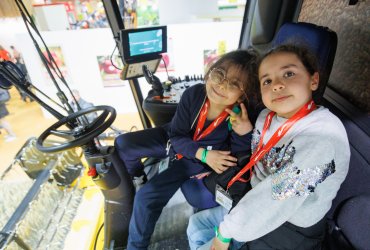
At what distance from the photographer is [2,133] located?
3104 millimetres

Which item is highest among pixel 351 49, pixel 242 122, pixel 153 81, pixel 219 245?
pixel 351 49

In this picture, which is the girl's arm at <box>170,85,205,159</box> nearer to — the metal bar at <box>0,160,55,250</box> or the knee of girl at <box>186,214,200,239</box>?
the knee of girl at <box>186,214,200,239</box>

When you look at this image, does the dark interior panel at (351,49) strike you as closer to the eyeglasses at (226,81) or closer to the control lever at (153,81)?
the eyeglasses at (226,81)

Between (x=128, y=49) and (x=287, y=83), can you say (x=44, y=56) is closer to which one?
(x=128, y=49)

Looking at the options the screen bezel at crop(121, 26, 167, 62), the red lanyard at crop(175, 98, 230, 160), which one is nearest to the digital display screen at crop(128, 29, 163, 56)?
the screen bezel at crop(121, 26, 167, 62)

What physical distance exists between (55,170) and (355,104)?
190 centimetres

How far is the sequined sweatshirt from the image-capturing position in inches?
25.8

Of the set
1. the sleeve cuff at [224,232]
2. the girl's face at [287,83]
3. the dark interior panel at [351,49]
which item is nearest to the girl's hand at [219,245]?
the sleeve cuff at [224,232]

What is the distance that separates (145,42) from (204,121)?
2.62ft

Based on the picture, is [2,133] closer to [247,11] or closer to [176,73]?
[176,73]

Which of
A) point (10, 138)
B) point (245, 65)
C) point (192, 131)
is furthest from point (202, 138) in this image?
point (10, 138)

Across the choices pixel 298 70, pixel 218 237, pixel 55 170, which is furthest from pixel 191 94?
pixel 55 170

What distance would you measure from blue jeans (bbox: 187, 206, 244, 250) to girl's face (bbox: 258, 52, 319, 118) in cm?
57

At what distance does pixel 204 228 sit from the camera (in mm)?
1027
